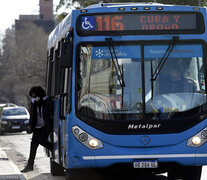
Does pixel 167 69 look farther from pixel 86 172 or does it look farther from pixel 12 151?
pixel 12 151

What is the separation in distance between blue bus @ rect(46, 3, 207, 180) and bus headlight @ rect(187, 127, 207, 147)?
14 mm

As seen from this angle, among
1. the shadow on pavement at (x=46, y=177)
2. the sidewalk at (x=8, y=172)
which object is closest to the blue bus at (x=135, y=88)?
the sidewalk at (x=8, y=172)

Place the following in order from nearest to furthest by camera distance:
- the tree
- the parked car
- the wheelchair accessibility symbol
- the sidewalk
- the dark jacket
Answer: the wheelchair accessibility symbol
the sidewalk
the dark jacket
the parked car
the tree

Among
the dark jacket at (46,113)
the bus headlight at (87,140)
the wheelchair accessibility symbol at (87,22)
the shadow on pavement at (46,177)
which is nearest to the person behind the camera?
the bus headlight at (87,140)

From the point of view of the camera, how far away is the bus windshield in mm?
10492

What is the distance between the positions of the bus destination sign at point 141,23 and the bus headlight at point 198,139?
155 cm

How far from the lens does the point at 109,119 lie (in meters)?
10.4

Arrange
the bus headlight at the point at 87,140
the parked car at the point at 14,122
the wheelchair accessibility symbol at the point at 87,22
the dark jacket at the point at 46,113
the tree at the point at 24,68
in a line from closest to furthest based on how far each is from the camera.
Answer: the bus headlight at the point at 87,140
the wheelchair accessibility symbol at the point at 87,22
the dark jacket at the point at 46,113
the parked car at the point at 14,122
the tree at the point at 24,68

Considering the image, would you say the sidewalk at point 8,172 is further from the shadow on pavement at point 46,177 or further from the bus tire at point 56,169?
the bus tire at point 56,169

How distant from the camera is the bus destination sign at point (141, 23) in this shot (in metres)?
10.7

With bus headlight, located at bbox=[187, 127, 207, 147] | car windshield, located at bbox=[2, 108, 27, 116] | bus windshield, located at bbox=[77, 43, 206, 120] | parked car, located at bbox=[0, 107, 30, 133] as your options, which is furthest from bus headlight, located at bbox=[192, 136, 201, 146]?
car windshield, located at bbox=[2, 108, 27, 116]

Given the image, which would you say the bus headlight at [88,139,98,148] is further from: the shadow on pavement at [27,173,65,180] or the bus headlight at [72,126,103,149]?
the shadow on pavement at [27,173,65,180]

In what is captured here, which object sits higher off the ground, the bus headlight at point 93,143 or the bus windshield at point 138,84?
the bus windshield at point 138,84

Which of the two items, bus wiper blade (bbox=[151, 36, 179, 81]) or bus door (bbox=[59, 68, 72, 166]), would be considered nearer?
bus wiper blade (bbox=[151, 36, 179, 81])
